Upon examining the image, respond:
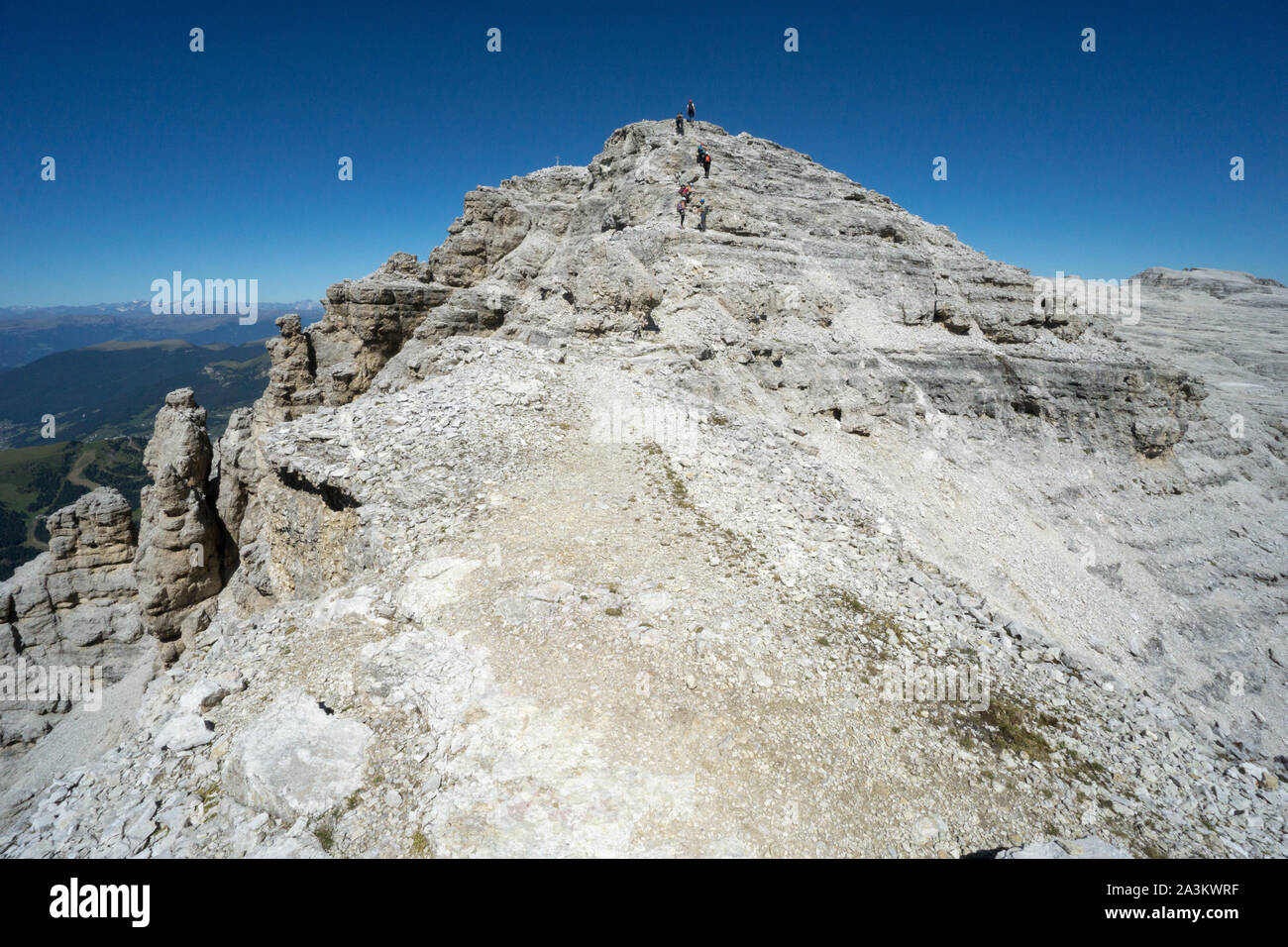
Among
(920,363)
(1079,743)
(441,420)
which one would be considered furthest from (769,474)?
(920,363)

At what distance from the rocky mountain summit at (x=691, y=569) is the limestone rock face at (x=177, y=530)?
20cm

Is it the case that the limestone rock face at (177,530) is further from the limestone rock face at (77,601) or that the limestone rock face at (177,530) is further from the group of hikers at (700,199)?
the group of hikers at (700,199)

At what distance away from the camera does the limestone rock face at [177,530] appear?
1104 inches

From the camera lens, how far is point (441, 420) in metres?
17.0

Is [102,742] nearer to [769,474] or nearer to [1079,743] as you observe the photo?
[769,474]

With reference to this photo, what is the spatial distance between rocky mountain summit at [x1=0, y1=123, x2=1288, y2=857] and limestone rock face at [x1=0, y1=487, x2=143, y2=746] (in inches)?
9.5

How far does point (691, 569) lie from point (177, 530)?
103ft

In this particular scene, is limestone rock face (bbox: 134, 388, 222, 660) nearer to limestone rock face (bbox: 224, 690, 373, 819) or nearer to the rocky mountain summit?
the rocky mountain summit

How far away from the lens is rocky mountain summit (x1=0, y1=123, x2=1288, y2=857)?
7.36 meters

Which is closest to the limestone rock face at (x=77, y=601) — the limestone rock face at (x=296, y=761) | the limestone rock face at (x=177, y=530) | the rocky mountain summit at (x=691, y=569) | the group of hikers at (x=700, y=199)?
the rocky mountain summit at (x=691, y=569)

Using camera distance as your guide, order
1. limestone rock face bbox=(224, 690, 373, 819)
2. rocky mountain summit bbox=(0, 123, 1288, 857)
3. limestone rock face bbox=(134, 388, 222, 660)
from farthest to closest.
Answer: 1. limestone rock face bbox=(134, 388, 222, 660)
2. rocky mountain summit bbox=(0, 123, 1288, 857)
3. limestone rock face bbox=(224, 690, 373, 819)

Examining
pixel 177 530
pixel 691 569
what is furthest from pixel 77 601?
pixel 691 569

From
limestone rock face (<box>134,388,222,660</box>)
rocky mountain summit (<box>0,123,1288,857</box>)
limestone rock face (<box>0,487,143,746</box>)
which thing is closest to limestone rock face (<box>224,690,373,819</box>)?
rocky mountain summit (<box>0,123,1288,857</box>)
